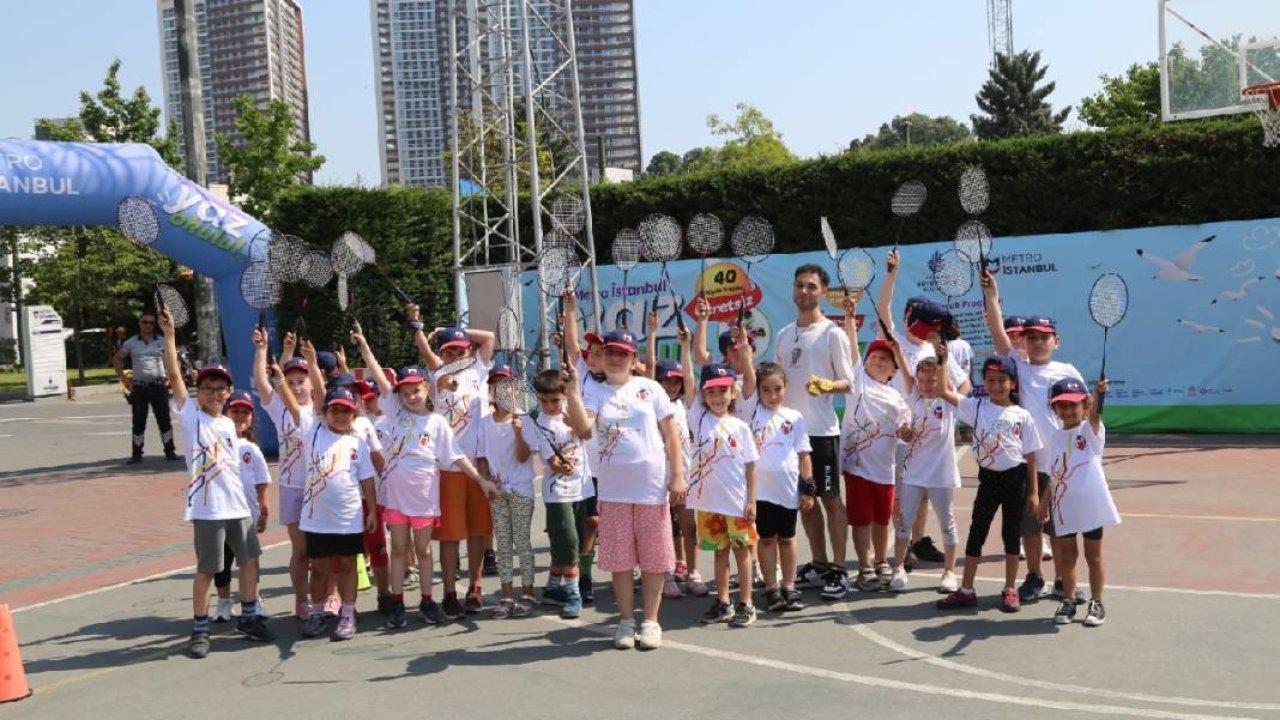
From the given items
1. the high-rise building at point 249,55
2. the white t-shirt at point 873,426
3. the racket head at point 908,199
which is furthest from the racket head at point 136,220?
the high-rise building at point 249,55

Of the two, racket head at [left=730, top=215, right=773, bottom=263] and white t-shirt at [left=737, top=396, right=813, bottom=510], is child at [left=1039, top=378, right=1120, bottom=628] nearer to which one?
white t-shirt at [left=737, top=396, right=813, bottom=510]

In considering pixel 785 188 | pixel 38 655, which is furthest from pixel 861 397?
pixel 785 188

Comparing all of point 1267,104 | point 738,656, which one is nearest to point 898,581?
point 738,656

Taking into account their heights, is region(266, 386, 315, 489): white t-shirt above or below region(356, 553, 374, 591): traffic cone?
above

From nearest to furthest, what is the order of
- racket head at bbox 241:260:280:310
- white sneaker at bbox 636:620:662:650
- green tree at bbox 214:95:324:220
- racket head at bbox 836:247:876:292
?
white sneaker at bbox 636:620:662:650
racket head at bbox 241:260:280:310
racket head at bbox 836:247:876:292
green tree at bbox 214:95:324:220

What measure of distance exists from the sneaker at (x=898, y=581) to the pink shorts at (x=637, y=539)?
1833mm

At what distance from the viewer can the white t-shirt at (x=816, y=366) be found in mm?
7898

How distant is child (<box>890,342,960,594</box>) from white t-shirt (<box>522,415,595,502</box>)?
2.20m

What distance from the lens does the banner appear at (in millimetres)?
14656

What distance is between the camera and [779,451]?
755cm

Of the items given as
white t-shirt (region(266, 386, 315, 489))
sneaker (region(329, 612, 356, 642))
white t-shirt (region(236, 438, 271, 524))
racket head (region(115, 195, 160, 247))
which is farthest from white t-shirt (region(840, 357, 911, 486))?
racket head (region(115, 195, 160, 247))

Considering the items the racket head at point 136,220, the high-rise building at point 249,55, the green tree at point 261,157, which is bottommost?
the racket head at point 136,220

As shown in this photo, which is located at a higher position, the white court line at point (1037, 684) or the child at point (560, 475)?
the child at point (560, 475)

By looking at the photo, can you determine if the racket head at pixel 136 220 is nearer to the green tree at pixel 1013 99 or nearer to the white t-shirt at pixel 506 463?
the white t-shirt at pixel 506 463
